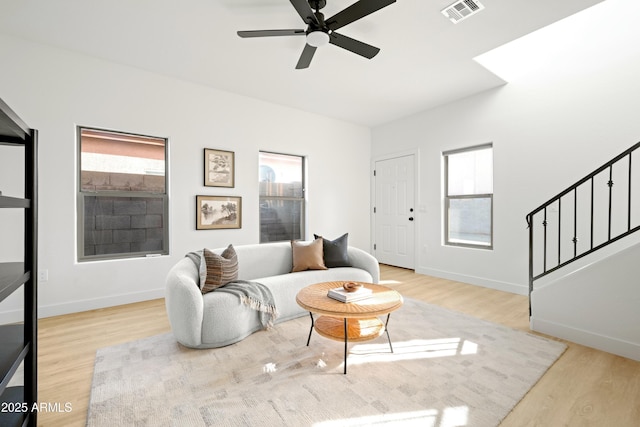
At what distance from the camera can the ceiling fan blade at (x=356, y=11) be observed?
2.11 meters

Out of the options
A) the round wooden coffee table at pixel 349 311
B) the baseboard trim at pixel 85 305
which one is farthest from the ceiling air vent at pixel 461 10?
the baseboard trim at pixel 85 305

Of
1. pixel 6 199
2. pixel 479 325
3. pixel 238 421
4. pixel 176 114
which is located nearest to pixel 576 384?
pixel 479 325

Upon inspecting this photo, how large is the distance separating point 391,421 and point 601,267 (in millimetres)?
2141

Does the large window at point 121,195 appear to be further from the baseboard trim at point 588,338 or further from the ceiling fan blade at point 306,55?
the baseboard trim at point 588,338

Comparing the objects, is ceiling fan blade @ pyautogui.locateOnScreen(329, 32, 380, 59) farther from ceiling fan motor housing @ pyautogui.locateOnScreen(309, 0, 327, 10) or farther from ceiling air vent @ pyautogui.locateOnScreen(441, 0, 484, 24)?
ceiling air vent @ pyautogui.locateOnScreen(441, 0, 484, 24)

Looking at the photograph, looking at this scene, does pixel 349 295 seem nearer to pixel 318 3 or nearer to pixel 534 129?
pixel 318 3

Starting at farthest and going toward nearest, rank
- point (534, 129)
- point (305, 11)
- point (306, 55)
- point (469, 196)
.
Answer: point (469, 196) < point (534, 129) < point (306, 55) < point (305, 11)

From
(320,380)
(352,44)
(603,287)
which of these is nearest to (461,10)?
(352,44)

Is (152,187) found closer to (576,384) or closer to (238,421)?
(238,421)

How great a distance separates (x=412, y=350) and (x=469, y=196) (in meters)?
3.10

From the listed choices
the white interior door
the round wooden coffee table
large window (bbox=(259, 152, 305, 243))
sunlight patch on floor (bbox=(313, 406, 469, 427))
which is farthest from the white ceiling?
sunlight patch on floor (bbox=(313, 406, 469, 427))

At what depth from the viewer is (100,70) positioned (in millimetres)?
3416

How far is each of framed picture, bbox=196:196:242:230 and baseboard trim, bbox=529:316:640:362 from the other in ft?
12.4

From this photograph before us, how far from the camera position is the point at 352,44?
8.48ft
